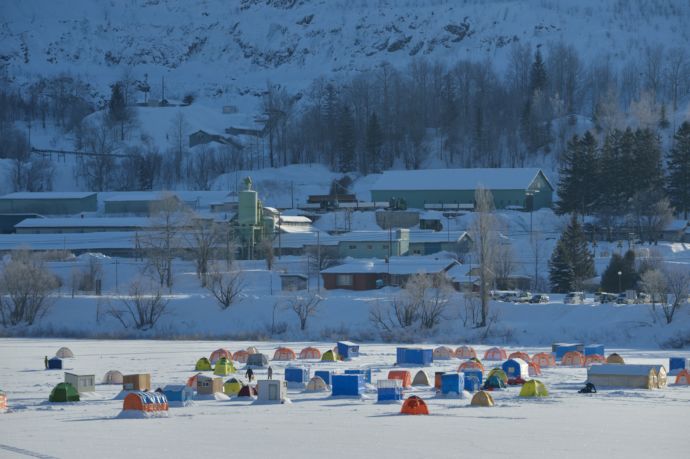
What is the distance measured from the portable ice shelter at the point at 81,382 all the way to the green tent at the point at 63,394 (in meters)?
0.76

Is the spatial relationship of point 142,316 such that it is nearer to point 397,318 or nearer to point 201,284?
point 201,284

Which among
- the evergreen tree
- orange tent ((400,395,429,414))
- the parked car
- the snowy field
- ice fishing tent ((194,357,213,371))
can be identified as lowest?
the snowy field

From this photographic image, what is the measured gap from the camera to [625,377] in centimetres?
2808

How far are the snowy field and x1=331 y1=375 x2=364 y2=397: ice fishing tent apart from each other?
384 millimetres

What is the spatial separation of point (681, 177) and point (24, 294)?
3304cm

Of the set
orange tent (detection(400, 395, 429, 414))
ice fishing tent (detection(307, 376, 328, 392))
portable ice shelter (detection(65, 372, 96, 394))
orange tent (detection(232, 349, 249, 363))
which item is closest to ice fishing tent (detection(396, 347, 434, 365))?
orange tent (detection(232, 349, 249, 363))

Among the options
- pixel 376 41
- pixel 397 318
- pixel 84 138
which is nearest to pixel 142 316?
pixel 397 318

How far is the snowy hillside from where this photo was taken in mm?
119250

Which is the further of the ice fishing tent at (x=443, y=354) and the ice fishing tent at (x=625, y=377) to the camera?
the ice fishing tent at (x=443, y=354)

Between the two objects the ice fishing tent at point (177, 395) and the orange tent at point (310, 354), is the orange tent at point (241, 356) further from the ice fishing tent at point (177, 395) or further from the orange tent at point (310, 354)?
the ice fishing tent at point (177, 395)

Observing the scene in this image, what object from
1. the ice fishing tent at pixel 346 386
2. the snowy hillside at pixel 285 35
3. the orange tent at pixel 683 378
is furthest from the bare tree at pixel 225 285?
the snowy hillside at pixel 285 35

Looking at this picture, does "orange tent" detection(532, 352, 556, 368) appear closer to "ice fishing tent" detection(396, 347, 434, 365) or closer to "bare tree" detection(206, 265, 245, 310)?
"ice fishing tent" detection(396, 347, 434, 365)

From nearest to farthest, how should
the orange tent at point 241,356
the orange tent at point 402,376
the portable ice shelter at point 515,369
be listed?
the orange tent at point 402,376 → the portable ice shelter at point 515,369 → the orange tent at point 241,356

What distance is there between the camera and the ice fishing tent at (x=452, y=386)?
85.4ft
